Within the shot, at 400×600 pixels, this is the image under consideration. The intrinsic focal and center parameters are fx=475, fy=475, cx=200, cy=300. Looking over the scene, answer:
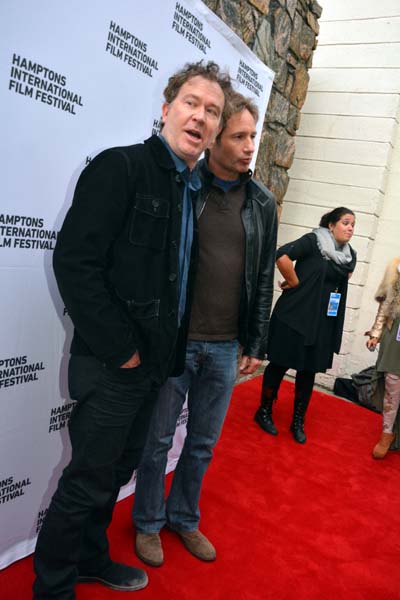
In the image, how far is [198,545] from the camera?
2.03 m

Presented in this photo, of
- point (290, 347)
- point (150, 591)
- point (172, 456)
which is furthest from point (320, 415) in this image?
point (150, 591)

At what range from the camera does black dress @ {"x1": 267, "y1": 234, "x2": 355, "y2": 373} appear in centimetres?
332

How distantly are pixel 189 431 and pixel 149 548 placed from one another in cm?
49

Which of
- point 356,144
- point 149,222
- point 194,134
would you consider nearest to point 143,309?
point 149,222

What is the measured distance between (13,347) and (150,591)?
1.04m

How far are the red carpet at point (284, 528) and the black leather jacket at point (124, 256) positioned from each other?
991mm

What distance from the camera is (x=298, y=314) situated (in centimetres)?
337

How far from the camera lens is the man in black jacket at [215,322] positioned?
1.79 m

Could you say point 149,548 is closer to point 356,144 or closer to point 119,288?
point 119,288

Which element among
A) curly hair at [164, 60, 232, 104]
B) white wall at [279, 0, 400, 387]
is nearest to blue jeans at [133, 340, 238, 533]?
curly hair at [164, 60, 232, 104]

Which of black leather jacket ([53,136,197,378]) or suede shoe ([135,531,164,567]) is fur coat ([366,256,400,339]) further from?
black leather jacket ([53,136,197,378])

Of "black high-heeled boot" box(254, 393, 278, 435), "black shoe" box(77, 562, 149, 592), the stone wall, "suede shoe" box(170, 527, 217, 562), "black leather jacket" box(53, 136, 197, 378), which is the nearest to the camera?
"black leather jacket" box(53, 136, 197, 378)

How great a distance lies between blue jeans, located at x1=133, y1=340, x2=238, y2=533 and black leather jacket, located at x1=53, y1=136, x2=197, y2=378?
39 centimetres

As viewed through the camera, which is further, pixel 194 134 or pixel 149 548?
pixel 149 548
